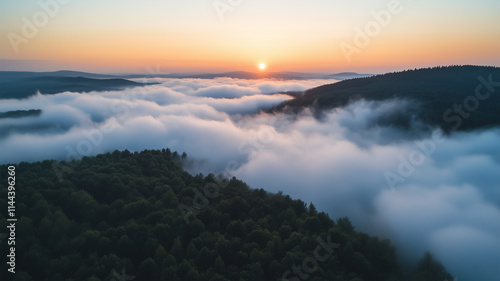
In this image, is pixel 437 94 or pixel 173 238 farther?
pixel 437 94

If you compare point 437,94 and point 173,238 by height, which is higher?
point 437,94

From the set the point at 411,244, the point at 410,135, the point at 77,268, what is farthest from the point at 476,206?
the point at 77,268

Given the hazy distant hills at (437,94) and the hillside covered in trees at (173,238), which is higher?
the hazy distant hills at (437,94)

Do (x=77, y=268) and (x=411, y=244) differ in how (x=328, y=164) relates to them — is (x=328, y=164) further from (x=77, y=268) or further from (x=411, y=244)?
(x=77, y=268)

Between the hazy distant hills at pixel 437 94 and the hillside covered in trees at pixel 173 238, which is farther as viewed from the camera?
the hazy distant hills at pixel 437 94
